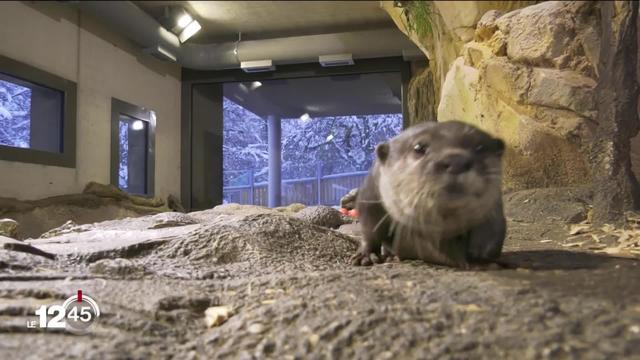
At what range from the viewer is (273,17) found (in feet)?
2.54

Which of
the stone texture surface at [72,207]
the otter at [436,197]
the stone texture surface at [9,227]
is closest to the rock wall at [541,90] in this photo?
the otter at [436,197]

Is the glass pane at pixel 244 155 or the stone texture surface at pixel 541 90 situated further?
the stone texture surface at pixel 541 90

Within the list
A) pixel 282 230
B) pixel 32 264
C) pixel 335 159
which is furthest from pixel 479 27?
pixel 32 264

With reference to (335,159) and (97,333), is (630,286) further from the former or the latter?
(97,333)

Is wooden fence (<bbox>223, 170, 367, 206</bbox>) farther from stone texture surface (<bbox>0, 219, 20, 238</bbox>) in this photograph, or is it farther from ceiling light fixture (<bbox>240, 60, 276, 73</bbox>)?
stone texture surface (<bbox>0, 219, 20, 238</bbox>)

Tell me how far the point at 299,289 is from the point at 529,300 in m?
0.51

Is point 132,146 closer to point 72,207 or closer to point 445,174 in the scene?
point 72,207

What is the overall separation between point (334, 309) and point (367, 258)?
0.61m

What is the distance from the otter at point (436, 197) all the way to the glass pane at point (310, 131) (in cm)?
12

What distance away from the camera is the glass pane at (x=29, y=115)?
0.95 metres

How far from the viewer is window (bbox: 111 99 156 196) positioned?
128 centimetres

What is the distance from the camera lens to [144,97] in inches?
46.9

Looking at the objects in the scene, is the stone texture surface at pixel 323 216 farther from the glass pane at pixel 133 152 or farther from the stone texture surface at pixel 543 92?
the glass pane at pixel 133 152

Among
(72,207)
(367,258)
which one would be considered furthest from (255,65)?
(72,207)
